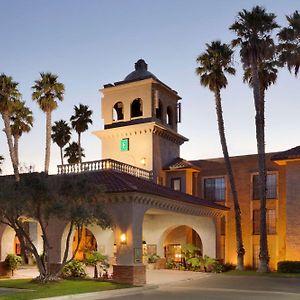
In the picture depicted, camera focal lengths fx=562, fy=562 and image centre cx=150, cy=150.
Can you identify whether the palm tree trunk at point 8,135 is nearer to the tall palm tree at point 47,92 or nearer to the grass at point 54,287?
the tall palm tree at point 47,92

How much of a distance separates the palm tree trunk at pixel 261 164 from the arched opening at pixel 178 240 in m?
5.21

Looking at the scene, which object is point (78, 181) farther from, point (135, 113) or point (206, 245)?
point (135, 113)

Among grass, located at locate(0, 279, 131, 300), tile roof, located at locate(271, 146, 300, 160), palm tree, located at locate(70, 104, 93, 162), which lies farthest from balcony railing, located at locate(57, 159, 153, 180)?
palm tree, located at locate(70, 104, 93, 162)

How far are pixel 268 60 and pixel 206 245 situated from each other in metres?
13.7

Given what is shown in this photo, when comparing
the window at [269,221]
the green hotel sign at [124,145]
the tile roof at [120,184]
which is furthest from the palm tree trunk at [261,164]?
the green hotel sign at [124,145]

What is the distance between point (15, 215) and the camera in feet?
75.8

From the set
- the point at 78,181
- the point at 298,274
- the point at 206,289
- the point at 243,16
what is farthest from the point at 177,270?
the point at 243,16

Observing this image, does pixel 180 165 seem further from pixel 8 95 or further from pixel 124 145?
pixel 8 95

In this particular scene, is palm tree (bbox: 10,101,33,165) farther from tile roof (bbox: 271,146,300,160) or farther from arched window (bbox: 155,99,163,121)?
tile roof (bbox: 271,146,300,160)

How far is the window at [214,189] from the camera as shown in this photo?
1679 inches

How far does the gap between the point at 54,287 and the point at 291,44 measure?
24.2 m

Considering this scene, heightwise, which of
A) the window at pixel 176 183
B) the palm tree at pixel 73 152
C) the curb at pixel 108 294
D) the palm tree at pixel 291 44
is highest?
the palm tree at pixel 291 44

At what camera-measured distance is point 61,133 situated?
59.3 m

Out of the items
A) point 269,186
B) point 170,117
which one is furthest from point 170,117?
point 269,186
